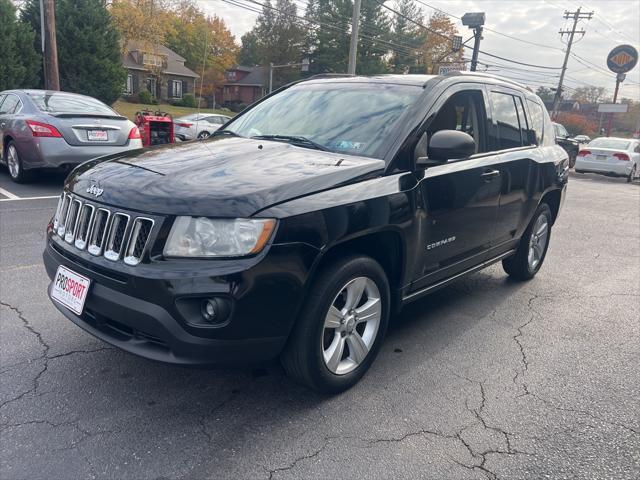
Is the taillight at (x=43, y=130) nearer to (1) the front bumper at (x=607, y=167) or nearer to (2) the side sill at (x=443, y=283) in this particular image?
(2) the side sill at (x=443, y=283)

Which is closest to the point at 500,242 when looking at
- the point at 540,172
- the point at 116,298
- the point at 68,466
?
the point at 540,172

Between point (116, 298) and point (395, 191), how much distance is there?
159 cm

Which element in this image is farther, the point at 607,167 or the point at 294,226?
the point at 607,167

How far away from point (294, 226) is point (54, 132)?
6.89 metres

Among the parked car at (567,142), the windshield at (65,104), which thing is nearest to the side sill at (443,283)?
the windshield at (65,104)

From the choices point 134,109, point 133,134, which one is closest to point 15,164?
point 133,134

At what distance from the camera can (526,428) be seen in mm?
2809

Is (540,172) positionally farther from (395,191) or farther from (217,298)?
(217,298)

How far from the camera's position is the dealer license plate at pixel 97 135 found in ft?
26.9

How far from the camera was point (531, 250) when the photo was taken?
17.1 feet

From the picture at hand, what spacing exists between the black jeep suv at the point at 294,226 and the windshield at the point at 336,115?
0.01 metres

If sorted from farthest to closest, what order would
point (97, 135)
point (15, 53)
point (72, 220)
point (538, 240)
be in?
point (15, 53)
point (97, 135)
point (538, 240)
point (72, 220)

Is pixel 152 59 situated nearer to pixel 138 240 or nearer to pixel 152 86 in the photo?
pixel 152 86

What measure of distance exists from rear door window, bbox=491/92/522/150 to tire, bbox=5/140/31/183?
7.45 metres
